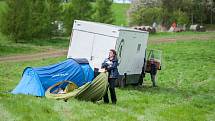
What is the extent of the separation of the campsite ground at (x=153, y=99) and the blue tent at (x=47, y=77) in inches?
37.9

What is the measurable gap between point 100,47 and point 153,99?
165 inches

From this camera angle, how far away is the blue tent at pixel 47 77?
57.5 ft

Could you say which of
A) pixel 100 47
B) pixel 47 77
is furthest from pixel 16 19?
pixel 47 77

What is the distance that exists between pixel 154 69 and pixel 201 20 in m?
42.1

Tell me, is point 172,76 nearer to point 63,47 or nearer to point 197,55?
point 197,55

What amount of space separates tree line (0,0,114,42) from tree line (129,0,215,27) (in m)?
5.52

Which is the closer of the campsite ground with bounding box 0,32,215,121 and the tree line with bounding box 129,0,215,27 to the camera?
the campsite ground with bounding box 0,32,215,121

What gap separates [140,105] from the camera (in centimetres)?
1734

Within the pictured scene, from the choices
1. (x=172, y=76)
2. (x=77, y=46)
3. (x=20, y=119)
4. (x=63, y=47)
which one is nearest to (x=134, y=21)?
(x=63, y=47)

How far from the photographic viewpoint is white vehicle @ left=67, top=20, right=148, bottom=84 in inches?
883

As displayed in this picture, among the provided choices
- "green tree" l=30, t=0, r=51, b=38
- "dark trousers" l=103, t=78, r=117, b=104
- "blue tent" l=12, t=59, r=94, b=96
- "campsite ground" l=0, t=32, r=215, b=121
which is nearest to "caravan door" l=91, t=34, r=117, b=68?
"campsite ground" l=0, t=32, r=215, b=121

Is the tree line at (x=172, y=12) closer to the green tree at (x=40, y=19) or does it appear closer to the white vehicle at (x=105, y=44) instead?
the green tree at (x=40, y=19)

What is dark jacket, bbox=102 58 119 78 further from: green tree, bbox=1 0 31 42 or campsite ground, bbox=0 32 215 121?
green tree, bbox=1 0 31 42

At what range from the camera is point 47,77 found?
1784cm
